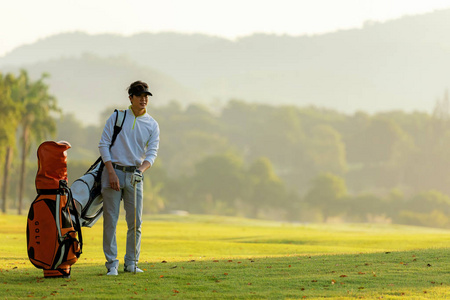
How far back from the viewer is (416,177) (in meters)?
151

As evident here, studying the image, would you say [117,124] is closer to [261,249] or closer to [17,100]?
[261,249]

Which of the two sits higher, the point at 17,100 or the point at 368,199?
the point at 17,100

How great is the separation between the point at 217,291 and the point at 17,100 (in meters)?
62.0

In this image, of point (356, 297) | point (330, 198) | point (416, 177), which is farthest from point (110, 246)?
point (416, 177)

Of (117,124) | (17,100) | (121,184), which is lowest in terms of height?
(121,184)

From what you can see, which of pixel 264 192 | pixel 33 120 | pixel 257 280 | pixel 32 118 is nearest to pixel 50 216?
pixel 257 280

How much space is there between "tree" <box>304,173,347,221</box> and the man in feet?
349

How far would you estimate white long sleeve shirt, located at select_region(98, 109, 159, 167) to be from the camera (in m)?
11.7

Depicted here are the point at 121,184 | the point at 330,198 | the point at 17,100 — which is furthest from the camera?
the point at 330,198

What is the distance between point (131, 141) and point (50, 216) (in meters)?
1.84

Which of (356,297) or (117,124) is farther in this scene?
(117,124)

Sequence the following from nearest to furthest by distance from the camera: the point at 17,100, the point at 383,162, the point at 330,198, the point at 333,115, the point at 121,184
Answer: the point at 121,184 < the point at 17,100 < the point at 330,198 < the point at 383,162 < the point at 333,115

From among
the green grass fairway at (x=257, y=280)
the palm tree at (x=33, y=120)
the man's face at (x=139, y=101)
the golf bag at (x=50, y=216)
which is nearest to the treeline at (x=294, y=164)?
the palm tree at (x=33, y=120)

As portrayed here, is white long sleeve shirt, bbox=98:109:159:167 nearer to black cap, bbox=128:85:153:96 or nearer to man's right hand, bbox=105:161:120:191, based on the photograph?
man's right hand, bbox=105:161:120:191
